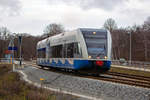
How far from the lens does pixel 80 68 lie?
1780 centimetres

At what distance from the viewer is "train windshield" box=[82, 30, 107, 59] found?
57.4 feet

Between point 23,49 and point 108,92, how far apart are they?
78559 mm

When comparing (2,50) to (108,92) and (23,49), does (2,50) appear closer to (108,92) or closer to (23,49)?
(23,49)

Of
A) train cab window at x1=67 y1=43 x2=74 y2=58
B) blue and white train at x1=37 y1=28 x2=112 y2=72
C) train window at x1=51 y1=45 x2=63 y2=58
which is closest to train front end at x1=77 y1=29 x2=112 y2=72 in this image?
blue and white train at x1=37 y1=28 x2=112 y2=72

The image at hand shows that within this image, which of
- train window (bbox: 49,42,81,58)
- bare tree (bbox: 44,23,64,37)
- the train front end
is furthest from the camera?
bare tree (bbox: 44,23,64,37)

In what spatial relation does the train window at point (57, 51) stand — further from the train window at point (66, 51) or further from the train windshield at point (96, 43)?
the train windshield at point (96, 43)

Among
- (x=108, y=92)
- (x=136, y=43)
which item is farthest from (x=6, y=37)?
(x=108, y=92)

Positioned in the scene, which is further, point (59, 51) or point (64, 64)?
point (59, 51)

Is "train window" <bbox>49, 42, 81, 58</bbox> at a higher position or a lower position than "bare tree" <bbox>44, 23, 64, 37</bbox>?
lower

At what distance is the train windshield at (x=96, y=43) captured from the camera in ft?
57.4

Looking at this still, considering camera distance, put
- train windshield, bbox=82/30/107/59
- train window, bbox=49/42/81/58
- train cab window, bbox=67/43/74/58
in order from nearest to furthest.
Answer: train windshield, bbox=82/30/107/59 → train window, bbox=49/42/81/58 → train cab window, bbox=67/43/74/58

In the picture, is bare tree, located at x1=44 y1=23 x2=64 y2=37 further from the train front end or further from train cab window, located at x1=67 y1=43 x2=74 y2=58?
the train front end

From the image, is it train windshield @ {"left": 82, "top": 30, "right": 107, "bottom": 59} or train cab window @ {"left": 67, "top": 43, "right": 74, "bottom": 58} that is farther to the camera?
train cab window @ {"left": 67, "top": 43, "right": 74, "bottom": 58}

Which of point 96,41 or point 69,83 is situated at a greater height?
point 96,41
